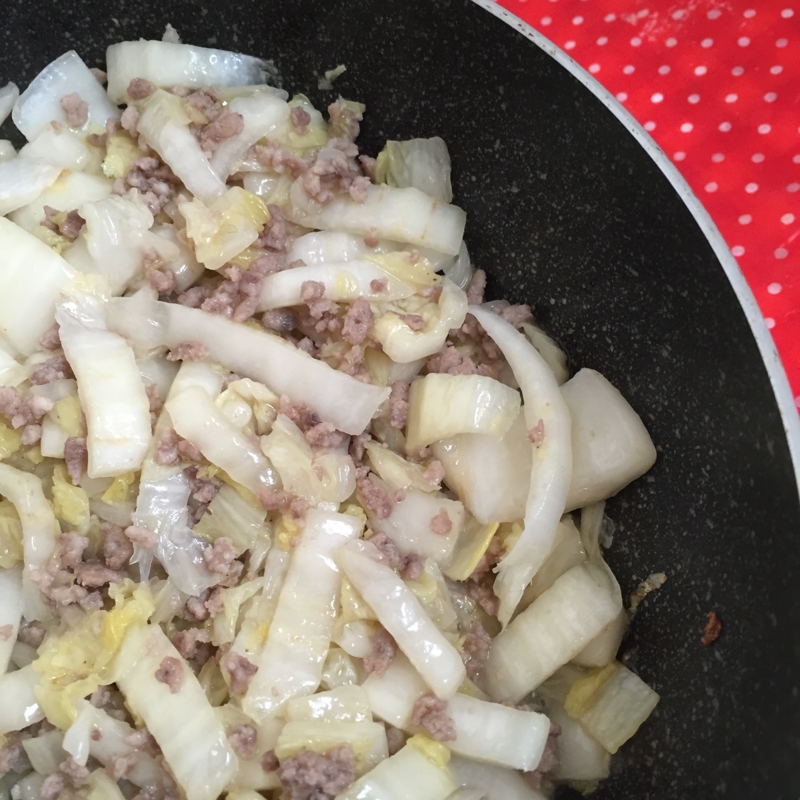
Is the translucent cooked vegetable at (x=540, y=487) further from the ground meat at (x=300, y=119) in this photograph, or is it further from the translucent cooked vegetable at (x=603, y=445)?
the ground meat at (x=300, y=119)

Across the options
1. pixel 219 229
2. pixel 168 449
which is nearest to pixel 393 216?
pixel 219 229

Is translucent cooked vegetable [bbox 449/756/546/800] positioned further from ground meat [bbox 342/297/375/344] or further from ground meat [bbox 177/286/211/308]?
ground meat [bbox 177/286/211/308]

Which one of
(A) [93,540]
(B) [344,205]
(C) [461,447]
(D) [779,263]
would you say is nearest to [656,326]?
(C) [461,447]

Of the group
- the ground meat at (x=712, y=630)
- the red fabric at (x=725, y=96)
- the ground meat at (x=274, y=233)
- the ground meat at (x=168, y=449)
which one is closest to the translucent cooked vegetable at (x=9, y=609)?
the ground meat at (x=168, y=449)

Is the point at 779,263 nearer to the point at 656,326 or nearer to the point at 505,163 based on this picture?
the point at 656,326

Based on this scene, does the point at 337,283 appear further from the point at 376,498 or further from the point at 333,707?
the point at 333,707

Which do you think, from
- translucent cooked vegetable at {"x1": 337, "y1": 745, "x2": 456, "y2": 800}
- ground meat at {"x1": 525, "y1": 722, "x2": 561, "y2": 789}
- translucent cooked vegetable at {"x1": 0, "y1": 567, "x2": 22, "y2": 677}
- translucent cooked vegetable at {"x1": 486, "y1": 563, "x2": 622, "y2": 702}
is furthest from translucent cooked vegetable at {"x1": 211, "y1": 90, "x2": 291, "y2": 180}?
ground meat at {"x1": 525, "y1": 722, "x2": 561, "y2": 789}
